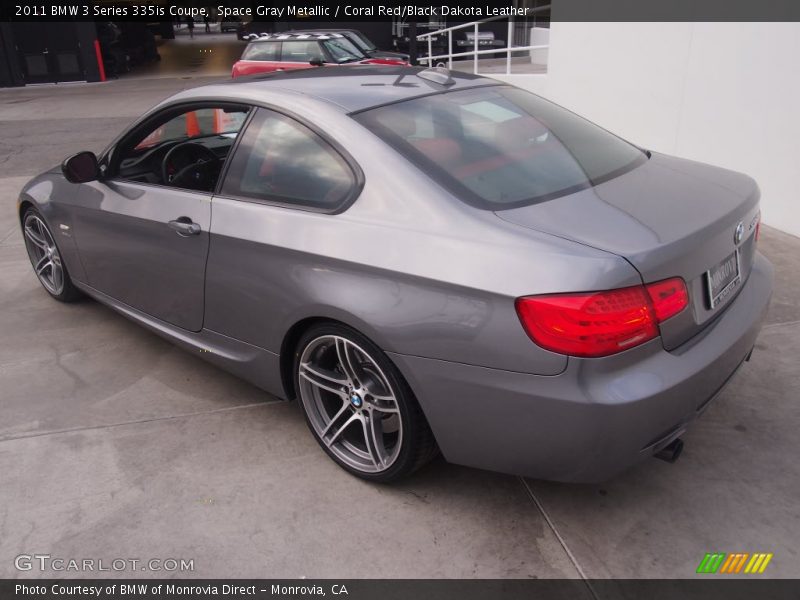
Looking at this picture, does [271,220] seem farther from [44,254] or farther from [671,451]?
[44,254]

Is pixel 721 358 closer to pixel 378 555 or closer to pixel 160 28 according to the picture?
pixel 378 555

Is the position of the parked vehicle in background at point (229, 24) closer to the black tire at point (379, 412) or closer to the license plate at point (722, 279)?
the black tire at point (379, 412)

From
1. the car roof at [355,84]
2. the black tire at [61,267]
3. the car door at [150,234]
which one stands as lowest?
the black tire at [61,267]

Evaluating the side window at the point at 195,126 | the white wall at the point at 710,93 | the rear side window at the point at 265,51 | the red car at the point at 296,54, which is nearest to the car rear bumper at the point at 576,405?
the side window at the point at 195,126

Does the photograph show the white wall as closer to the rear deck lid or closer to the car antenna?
the rear deck lid

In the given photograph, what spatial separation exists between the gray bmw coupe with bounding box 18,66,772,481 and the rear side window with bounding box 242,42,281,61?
33.5 ft

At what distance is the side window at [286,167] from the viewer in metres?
2.64

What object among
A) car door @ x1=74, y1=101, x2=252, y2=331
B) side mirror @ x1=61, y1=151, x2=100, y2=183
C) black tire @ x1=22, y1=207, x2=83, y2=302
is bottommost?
black tire @ x1=22, y1=207, x2=83, y2=302

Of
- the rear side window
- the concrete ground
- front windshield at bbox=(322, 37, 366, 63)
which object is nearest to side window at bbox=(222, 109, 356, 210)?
the concrete ground

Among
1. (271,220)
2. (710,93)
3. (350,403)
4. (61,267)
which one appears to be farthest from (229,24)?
(350,403)

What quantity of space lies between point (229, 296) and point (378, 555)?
4.12 ft

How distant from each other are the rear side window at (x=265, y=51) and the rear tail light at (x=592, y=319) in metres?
12.1

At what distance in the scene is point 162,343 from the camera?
4.08m

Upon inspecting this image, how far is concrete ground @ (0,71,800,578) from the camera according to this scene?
238 centimetres
